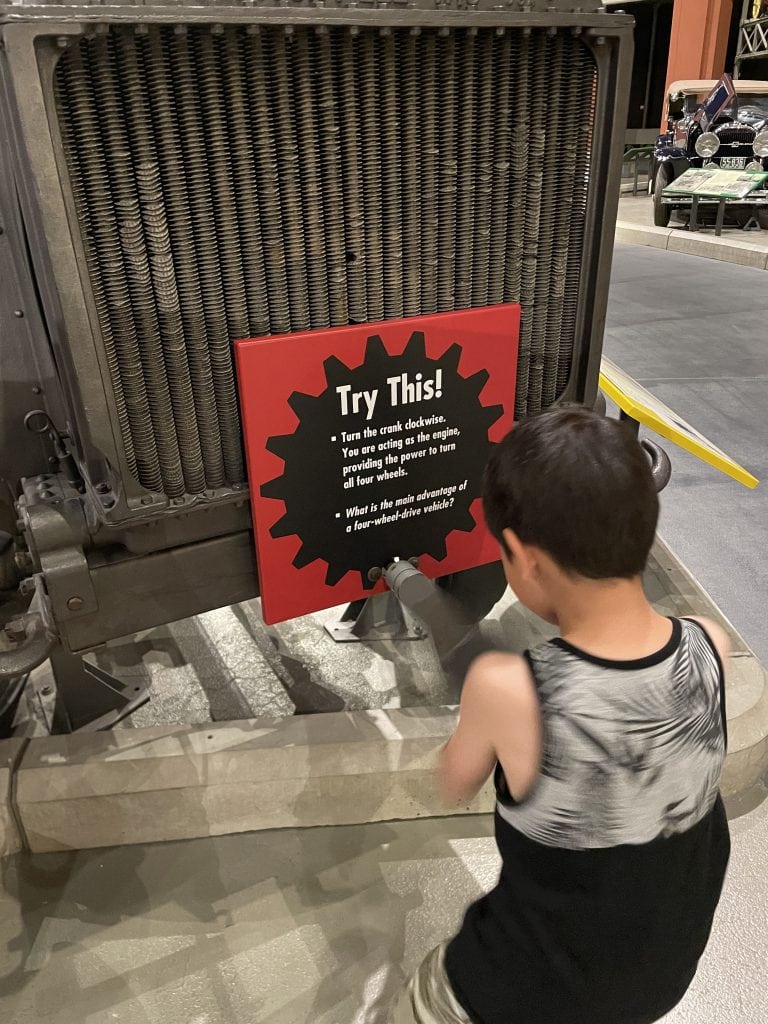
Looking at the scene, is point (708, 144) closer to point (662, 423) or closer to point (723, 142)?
point (723, 142)

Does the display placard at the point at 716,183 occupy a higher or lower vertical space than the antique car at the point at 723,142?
lower

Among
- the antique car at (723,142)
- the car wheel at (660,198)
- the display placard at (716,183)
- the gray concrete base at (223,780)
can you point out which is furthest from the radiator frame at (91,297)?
the car wheel at (660,198)

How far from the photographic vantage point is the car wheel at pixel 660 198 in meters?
8.54

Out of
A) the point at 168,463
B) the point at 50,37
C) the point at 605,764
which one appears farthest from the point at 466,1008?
the point at 50,37

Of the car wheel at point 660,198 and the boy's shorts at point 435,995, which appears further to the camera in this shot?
the car wheel at point 660,198

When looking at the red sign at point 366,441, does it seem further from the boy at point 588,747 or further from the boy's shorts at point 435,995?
the boy's shorts at point 435,995

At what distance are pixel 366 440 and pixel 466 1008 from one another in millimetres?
947

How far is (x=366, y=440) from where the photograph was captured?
62.9 inches

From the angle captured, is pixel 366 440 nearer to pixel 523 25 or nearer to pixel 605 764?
pixel 523 25

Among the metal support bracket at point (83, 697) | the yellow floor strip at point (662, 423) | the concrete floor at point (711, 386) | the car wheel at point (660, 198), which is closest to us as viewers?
the metal support bracket at point (83, 697)

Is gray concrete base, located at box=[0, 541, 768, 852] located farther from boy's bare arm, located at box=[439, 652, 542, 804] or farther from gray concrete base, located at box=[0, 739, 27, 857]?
boy's bare arm, located at box=[439, 652, 542, 804]

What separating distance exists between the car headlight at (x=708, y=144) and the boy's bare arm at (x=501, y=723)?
850cm

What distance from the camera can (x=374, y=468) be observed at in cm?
164

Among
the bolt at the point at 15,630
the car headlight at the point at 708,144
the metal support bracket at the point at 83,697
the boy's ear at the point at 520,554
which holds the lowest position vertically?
the metal support bracket at the point at 83,697
